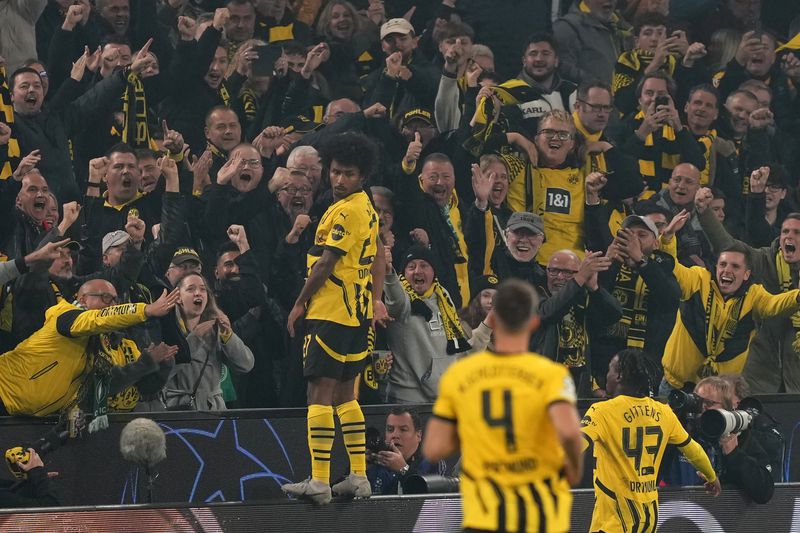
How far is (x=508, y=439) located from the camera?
4.79m

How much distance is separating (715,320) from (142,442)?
180 inches

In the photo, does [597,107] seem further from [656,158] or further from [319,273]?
[319,273]

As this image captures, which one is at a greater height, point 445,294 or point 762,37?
point 762,37

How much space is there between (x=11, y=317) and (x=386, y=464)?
2.48 m

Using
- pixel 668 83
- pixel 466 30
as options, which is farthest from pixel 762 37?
pixel 466 30

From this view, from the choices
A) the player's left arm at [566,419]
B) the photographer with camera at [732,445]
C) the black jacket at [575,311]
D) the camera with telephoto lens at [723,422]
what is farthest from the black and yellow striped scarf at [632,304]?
the player's left arm at [566,419]

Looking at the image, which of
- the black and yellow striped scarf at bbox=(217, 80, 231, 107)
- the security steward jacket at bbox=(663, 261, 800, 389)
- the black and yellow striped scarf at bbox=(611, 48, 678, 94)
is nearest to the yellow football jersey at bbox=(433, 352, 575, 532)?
the security steward jacket at bbox=(663, 261, 800, 389)

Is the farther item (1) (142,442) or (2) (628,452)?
(1) (142,442)

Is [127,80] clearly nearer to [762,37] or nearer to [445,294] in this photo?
[445,294]

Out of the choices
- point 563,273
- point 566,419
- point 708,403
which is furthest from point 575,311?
point 566,419

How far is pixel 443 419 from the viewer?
4.84 metres

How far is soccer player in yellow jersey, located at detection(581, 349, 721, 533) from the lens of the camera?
6.86 metres

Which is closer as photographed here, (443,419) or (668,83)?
(443,419)

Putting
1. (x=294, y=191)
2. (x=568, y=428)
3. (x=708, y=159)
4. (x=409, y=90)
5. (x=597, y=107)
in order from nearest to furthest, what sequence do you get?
(x=568, y=428), (x=294, y=191), (x=409, y=90), (x=597, y=107), (x=708, y=159)
